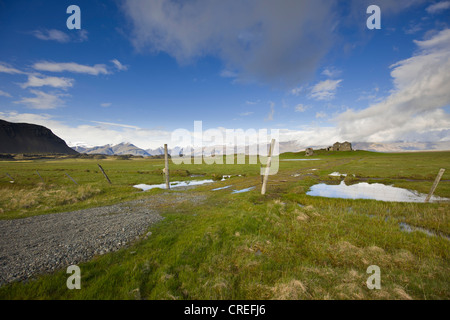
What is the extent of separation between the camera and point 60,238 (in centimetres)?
931

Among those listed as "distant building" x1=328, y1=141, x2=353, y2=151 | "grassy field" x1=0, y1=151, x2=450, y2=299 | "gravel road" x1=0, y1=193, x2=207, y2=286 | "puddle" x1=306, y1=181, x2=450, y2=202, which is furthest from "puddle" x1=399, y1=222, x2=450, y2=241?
"distant building" x1=328, y1=141, x2=353, y2=151

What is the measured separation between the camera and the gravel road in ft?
22.5

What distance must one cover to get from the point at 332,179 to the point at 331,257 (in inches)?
1300

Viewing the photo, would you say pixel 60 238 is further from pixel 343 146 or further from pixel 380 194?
pixel 343 146

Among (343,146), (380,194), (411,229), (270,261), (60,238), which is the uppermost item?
(343,146)

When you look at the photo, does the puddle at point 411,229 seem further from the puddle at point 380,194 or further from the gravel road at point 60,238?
the gravel road at point 60,238

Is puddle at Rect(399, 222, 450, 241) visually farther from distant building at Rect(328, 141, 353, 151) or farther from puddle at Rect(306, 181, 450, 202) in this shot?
distant building at Rect(328, 141, 353, 151)

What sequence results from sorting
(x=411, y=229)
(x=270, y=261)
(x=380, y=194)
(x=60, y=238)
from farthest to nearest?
(x=380, y=194) → (x=411, y=229) → (x=60, y=238) → (x=270, y=261)

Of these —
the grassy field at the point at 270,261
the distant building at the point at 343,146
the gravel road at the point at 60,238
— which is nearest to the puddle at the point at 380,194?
the grassy field at the point at 270,261

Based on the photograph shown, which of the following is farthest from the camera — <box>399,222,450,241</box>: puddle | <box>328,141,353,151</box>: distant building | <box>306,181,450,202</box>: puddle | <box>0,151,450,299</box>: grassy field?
<box>328,141,353,151</box>: distant building

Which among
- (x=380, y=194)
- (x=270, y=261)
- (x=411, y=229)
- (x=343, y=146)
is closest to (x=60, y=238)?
(x=270, y=261)

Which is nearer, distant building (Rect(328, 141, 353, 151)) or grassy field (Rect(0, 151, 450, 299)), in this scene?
grassy field (Rect(0, 151, 450, 299))

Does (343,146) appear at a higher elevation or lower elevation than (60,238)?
higher

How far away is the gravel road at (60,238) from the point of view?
22.5 ft
